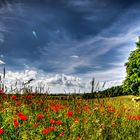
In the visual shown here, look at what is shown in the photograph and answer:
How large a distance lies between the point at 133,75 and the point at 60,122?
28050 millimetres

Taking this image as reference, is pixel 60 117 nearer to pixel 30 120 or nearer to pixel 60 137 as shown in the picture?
pixel 30 120

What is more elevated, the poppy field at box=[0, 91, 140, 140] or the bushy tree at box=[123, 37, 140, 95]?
the bushy tree at box=[123, 37, 140, 95]

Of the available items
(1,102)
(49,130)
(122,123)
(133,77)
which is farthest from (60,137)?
(133,77)

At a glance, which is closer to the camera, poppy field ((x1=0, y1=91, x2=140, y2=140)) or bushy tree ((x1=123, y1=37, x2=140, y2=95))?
poppy field ((x1=0, y1=91, x2=140, y2=140))

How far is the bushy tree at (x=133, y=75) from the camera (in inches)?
1361

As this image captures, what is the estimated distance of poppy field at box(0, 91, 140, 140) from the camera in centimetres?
692

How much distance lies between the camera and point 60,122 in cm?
751

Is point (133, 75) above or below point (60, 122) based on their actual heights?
above

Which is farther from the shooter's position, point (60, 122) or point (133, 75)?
point (133, 75)

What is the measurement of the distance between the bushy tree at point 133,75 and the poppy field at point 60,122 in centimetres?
→ 2225

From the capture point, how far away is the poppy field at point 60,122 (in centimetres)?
692

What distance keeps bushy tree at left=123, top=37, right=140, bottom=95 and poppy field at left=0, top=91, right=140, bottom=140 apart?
2225 centimetres

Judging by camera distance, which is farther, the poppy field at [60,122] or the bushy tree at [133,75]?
the bushy tree at [133,75]

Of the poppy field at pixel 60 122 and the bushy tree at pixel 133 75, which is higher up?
the bushy tree at pixel 133 75
